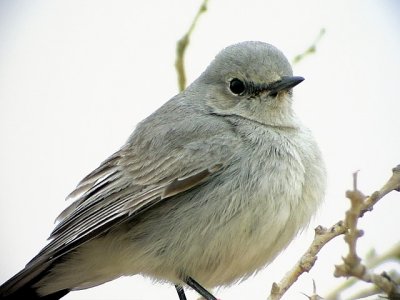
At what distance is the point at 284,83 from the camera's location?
4840 millimetres

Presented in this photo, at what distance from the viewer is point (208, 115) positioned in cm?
516

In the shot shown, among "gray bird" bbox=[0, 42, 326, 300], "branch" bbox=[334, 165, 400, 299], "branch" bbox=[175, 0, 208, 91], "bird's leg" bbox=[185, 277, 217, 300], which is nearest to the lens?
"branch" bbox=[334, 165, 400, 299]

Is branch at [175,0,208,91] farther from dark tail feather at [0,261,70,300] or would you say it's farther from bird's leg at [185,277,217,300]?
dark tail feather at [0,261,70,300]

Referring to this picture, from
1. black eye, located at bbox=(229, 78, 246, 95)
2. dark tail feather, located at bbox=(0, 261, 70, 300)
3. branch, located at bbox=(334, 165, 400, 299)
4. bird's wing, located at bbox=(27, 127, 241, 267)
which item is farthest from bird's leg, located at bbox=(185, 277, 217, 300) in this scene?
branch, located at bbox=(334, 165, 400, 299)

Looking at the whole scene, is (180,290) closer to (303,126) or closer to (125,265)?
(125,265)

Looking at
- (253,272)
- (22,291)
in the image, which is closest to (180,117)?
(253,272)

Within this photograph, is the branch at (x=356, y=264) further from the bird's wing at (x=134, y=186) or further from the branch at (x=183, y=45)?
the branch at (x=183, y=45)

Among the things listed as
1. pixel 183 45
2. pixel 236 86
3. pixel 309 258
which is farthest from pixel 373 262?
pixel 183 45

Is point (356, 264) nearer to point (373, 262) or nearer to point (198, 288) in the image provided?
point (373, 262)

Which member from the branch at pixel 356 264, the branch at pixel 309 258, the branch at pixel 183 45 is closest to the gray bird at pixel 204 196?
the branch at pixel 183 45

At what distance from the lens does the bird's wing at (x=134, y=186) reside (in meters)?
4.64

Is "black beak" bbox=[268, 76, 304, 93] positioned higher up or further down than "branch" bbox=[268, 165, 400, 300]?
higher up

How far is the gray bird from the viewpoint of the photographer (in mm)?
4500

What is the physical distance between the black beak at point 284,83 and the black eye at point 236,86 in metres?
0.25
